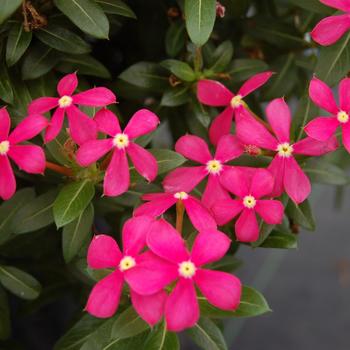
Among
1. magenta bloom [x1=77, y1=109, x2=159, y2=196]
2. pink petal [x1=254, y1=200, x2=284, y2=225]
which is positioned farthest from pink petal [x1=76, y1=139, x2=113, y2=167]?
pink petal [x1=254, y1=200, x2=284, y2=225]

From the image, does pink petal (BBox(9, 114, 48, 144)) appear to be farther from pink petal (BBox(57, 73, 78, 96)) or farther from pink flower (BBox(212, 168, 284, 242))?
pink flower (BBox(212, 168, 284, 242))

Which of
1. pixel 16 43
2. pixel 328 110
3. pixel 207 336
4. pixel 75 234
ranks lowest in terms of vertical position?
pixel 207 336

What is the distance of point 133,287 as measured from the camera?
68 centimetres

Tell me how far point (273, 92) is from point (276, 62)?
7 centimetres

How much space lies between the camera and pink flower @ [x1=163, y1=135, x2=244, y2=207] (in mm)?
834

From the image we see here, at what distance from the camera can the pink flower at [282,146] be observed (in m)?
0.82

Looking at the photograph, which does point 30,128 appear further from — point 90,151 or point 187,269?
point 187,269

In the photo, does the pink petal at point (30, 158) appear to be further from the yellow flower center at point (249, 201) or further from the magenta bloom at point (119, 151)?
the yellow flower center at point (249, 201)

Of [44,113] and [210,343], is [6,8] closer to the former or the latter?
[44,113]

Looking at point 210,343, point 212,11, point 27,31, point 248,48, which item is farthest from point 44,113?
point 248,48

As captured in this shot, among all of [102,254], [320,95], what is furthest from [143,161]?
[320,95]

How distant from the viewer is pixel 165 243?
708mm

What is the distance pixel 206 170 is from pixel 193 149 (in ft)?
0.12

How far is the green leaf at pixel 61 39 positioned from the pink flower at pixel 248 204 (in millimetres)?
301
